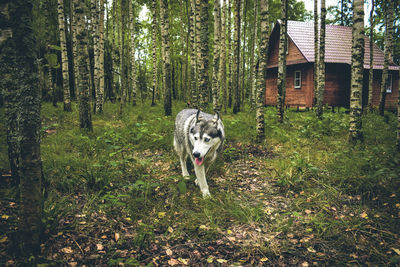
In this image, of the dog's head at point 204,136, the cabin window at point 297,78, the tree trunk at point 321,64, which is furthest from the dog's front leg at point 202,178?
the cabin window at point 297,78

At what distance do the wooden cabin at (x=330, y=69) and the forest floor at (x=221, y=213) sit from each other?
46.8ft

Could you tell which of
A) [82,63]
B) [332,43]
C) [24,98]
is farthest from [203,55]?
[332,43]

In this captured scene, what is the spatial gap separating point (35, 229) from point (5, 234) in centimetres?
35

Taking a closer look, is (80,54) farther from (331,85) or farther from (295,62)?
(331,85)

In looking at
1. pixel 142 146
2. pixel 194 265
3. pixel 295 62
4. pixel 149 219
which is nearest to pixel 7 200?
pixel 149 219

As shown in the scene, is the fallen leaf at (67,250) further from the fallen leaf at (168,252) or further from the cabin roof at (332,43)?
the cabin roof at (332,43)

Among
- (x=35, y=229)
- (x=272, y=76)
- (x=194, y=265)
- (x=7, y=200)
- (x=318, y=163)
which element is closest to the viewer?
(x=35, y=229)

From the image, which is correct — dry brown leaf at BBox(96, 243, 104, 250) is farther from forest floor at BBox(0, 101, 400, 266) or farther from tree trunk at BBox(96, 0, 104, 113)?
tree trunk at BBox(96, 0, 104, 113)

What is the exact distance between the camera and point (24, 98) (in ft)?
6.70

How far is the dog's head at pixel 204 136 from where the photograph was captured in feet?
11.7

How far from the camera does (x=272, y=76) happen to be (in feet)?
72.9

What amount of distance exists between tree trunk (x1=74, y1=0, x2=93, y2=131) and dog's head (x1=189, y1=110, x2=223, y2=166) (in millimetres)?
5013

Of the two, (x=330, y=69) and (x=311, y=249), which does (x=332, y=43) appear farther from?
(x=311, y=249)

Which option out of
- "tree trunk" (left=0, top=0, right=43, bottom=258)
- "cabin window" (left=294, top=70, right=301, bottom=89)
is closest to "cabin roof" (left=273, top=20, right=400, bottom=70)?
"cabin window" (left=294, top=70, right=301, bottom=89)
